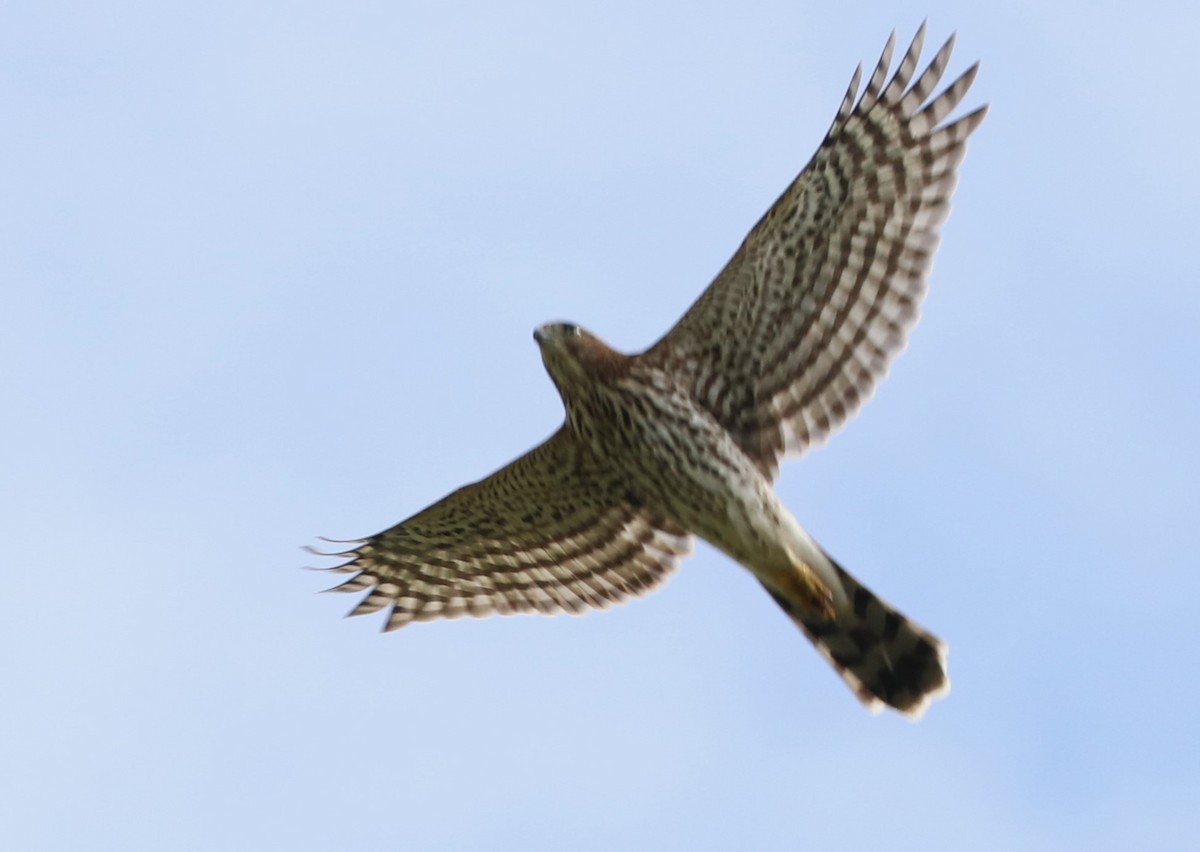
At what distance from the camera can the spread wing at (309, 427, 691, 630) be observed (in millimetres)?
13617

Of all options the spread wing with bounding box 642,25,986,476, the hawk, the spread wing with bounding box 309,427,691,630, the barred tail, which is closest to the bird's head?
the hawk

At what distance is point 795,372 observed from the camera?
13.1 metres

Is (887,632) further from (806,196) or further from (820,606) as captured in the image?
(806,196)

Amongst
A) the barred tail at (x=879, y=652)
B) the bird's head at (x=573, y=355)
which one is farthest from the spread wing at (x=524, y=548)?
the barred tail at (x=879, y=652)

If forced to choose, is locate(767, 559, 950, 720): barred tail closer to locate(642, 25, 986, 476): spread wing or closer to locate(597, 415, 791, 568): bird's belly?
locate(597, 415, 791, 568): bird's belly

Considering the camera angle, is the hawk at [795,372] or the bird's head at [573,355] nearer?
the hawk at [795,372]

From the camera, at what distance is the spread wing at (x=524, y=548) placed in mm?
13617

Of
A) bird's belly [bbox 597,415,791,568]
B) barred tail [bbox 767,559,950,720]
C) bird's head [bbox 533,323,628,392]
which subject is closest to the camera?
bird's belly [bbox 597,415,791,568]

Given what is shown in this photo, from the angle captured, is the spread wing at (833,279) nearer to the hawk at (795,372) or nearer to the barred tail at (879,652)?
the hawk at (795,372)

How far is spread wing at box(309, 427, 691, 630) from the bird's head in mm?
416

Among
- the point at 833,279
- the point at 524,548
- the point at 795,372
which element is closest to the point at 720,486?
the point at 795,372

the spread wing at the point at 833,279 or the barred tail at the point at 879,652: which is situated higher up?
the spread wing at the point at 833,279

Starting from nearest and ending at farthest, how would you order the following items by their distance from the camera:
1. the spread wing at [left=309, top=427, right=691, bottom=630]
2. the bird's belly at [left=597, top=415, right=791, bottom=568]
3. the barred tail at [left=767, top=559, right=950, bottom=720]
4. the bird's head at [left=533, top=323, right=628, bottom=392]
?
the bird's belly at [left=597, top=415, right=791, bottom=568], the bird's head at [left=533, top=323, right=628, bottom=392], the barred tail at [left=767, top=559, right=950, bottom=720], the spread wing at [left=309, top=427, right=691, bottom=630]

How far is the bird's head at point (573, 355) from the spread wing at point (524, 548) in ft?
1.37
